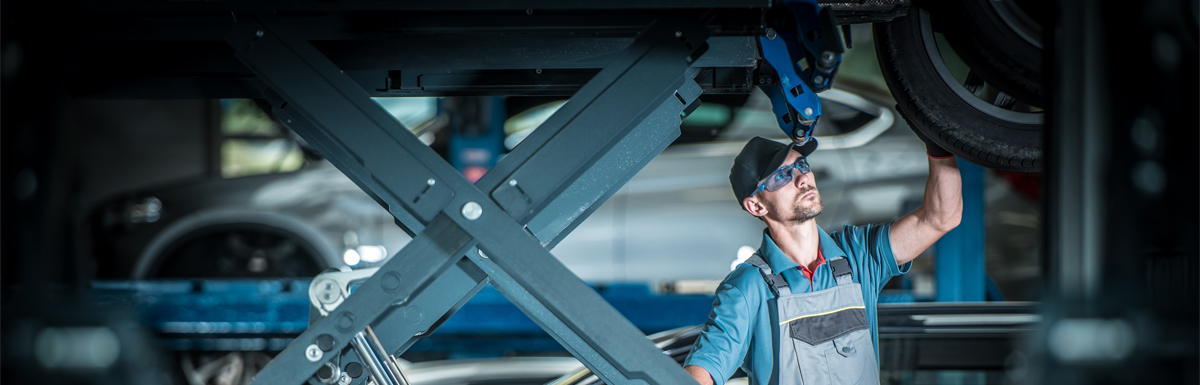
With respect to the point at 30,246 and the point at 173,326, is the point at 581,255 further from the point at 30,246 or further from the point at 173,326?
the point at 30,246

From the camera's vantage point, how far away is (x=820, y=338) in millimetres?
1760

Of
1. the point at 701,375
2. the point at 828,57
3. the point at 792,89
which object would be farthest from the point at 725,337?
the point at 828,57

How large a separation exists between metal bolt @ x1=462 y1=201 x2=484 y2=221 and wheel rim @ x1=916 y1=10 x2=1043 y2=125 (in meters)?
1.19

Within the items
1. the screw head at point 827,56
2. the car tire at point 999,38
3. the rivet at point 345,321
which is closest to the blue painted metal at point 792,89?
the screw head at point 827,56

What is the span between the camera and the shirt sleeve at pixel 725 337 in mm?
1681

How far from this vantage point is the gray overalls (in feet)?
5.78

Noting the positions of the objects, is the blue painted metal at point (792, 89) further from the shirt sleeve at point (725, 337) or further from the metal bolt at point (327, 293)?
the metal bolt at point (327, 293)

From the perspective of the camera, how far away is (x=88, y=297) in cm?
97

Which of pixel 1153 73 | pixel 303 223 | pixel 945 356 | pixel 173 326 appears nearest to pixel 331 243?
pixel 303 223

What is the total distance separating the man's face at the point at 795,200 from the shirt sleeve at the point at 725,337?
27 centimetres

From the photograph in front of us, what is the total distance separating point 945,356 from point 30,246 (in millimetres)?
2573

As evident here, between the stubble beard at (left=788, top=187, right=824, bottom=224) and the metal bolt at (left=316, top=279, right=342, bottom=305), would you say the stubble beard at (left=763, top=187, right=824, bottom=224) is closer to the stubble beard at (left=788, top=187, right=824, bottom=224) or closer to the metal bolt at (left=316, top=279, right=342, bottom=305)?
the stubble beard at (left=788, top=187, right=824, bottom=224)

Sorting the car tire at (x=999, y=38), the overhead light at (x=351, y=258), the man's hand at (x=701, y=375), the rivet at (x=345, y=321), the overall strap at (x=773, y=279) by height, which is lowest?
the man's hand at (x=701, y=375)

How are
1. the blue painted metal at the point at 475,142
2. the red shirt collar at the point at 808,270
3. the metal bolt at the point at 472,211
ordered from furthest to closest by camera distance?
the blue painted metal at the point at 475,142, the red shirt collar at the point at 808,270, the metal bolt at the point at 472,211
